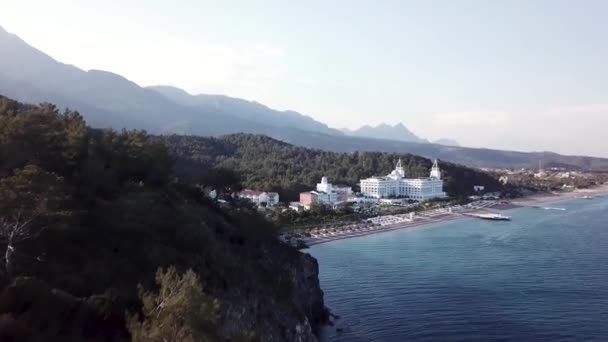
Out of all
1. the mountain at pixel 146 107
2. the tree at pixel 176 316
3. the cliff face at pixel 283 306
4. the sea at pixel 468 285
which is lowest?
the sea at pixel 468 285

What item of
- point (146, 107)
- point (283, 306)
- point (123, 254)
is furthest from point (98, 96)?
point (123, 254)

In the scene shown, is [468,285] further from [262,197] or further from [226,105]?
[226,105]

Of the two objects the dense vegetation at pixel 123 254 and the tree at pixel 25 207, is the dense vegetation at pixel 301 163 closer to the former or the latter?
the dense vegetation at pixel 123 254

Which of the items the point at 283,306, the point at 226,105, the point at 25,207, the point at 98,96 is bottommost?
the point at 283,306

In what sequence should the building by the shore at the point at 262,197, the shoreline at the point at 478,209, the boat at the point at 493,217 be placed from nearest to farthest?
the shoreline at the point at 478,209 → the building by the shore at the point at 262,197 → the boat at the point at 493,217

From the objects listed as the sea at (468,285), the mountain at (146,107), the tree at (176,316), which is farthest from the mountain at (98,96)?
the tree at (176,316)

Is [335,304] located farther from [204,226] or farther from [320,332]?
[204,226]

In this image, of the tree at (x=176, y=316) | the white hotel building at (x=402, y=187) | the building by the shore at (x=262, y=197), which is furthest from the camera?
the white hotel building at (x=402, y=187)
